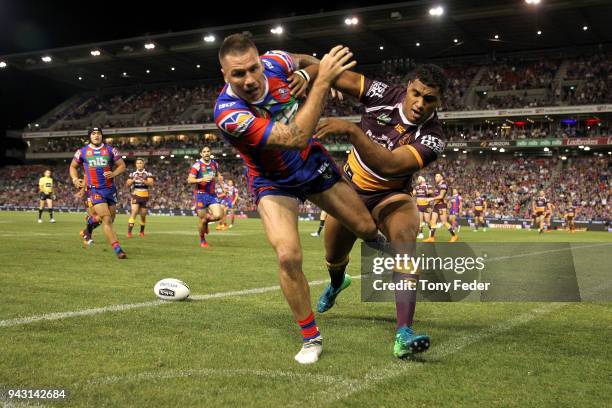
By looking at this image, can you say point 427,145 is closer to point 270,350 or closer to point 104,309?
point 270,350

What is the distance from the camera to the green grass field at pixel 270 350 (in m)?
3.40

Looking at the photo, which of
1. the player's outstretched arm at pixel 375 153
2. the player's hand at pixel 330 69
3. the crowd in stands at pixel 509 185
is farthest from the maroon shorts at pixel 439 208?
the crowd in stands at pixel 509 185

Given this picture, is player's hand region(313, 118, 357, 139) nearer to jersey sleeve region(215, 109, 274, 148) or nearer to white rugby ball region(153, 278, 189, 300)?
jersey sleeve region(215, 109, 274, 148)

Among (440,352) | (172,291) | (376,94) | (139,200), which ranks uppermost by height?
(376,94)

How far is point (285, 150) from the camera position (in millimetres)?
4395

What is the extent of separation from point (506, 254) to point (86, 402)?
40.2 ft

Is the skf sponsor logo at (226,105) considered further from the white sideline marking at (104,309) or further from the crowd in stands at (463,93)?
the crowd in stands at (463,93)

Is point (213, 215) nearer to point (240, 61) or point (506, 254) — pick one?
point (506, 254)

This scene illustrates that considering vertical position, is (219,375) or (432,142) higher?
(432,142)

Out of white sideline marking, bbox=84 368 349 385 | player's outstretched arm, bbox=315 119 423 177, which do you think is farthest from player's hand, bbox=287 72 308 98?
white sideline marking, bbox=84 368 349 385

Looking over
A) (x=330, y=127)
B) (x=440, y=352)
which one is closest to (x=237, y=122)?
(x=330, y=127)

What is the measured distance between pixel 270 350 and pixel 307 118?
5.74ft

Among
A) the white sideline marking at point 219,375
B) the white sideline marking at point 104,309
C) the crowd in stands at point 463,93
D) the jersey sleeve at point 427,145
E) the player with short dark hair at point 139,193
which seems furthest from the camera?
the crowd in stands at point 463,93

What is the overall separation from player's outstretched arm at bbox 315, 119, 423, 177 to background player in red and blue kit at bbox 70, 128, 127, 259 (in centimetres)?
797
